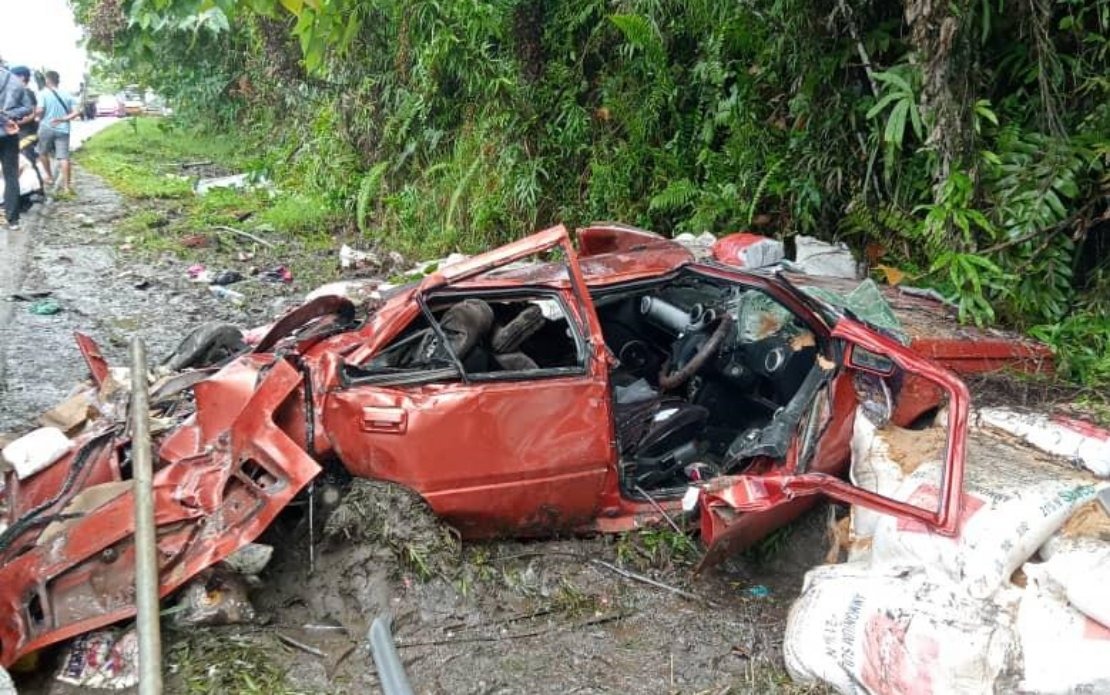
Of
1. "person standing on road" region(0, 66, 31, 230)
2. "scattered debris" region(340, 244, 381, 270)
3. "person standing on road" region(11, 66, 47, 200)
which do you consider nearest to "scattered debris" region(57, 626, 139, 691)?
"scattered debris" region(340, 244, 381, 270)

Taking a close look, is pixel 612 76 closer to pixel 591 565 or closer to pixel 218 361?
pixel 218 361

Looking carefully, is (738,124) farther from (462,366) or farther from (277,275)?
(277,275)

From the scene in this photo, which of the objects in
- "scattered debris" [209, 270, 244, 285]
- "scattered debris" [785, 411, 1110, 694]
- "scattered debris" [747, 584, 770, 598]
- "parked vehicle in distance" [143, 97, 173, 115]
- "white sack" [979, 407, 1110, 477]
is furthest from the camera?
"parked vehicle in distance" [143, 97, 173, 115]

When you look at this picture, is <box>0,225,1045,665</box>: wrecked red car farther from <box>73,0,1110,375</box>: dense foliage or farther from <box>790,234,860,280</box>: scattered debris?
<box>790,234,860,280</box>: scattered debris

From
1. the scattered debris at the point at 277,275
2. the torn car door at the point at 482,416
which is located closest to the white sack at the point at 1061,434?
the torn car door at the point at 482,416

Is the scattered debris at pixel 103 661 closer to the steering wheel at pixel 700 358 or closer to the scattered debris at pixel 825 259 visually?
the steering wheel at pixel 700 358

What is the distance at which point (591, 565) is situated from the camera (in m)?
4.28

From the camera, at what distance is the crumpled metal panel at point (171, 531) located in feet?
11.0

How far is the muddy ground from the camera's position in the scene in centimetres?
354

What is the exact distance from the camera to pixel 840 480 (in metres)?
3.72

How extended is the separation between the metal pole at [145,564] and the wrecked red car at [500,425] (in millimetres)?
76

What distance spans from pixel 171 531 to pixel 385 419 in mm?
938

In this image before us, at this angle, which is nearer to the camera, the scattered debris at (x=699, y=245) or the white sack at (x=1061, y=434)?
the white sack at (x=1061, y=434)

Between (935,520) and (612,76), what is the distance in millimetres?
6500
